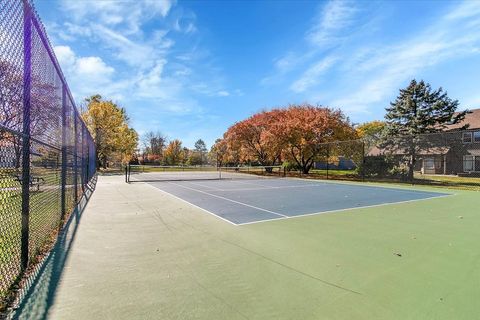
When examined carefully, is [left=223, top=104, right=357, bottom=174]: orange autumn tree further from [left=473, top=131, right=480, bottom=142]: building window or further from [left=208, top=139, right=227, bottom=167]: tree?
[left=473, top=131, right=480, bottom=142]: building window

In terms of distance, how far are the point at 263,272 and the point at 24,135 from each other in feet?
9.36

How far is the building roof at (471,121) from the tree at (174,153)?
40219 mm

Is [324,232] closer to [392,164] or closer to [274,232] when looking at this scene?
[274,232]

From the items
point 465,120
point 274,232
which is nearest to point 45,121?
point 274,232

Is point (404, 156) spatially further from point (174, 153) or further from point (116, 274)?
point (174, 153)

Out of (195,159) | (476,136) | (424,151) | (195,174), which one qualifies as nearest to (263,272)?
(424,151)

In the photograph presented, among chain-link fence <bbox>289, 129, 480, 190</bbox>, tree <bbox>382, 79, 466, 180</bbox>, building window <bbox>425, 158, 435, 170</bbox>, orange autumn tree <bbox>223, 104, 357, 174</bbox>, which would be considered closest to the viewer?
chain-link fence <bbox>289, 129, 480, 190</bbox>

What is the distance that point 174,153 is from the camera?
2045 inches

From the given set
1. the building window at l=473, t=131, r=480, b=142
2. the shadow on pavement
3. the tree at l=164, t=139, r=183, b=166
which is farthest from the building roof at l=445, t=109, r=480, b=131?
the tree at l=164, t=139, r=183, b=166

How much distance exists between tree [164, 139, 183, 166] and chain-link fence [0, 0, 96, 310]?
47.4 metres

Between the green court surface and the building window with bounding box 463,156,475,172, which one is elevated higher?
the building window with bounding box 463,156,475,172

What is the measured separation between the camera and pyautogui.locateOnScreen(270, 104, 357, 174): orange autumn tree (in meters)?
21.8

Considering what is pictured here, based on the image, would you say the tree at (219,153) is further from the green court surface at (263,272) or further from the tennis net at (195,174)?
the green court surface at (263,272)

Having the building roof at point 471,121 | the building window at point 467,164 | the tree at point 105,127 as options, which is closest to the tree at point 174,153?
the tree at point 105,127
